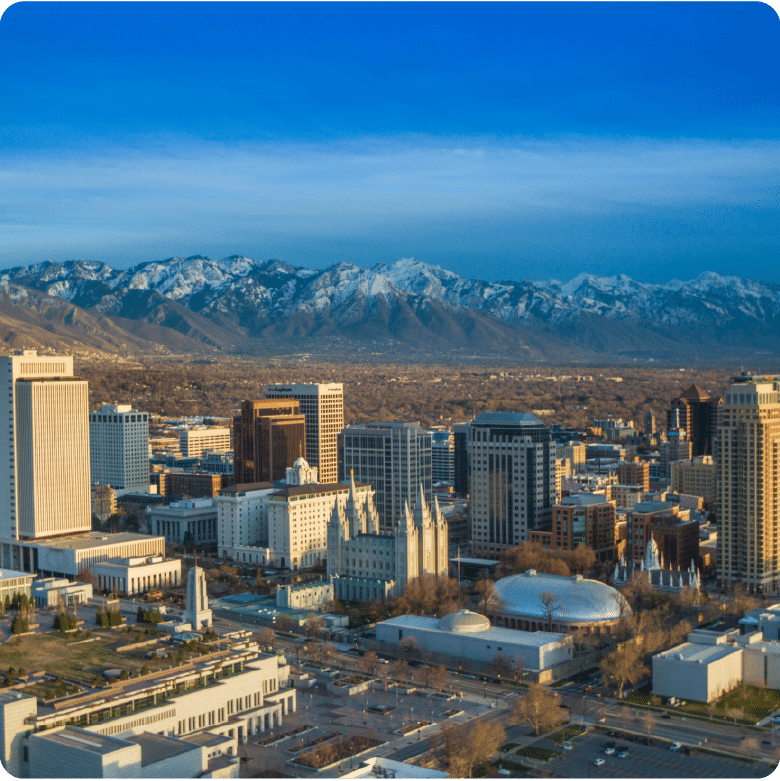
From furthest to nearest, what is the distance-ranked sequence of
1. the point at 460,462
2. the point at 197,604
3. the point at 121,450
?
the point at 121,450, the point at 460,462, the point at 197,604

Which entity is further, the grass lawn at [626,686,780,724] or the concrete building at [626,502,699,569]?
the concrete building at [626,502,699,569]

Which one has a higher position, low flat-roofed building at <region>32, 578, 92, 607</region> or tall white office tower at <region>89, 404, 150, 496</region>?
tall white office tower at <region>89, 404, 150, 496</region>

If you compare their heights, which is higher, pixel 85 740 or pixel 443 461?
pixel 443 461

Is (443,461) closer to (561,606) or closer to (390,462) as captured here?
(390,462)

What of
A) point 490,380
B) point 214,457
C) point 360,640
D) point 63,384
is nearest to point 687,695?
point 360,640

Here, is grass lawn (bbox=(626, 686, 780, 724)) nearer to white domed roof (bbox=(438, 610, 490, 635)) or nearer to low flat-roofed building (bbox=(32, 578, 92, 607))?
white domed roof (bbox=(438, 610, 490, 635))

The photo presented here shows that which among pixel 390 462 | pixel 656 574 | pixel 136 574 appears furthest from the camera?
pixel 390 462

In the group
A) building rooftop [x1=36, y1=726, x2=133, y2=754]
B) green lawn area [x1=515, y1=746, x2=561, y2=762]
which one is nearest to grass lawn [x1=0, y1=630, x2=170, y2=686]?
building rooftop [x1=36, y1=726, x2=133, y2=754]

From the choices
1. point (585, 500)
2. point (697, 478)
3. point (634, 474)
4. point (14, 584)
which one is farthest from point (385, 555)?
point (634, 474)
